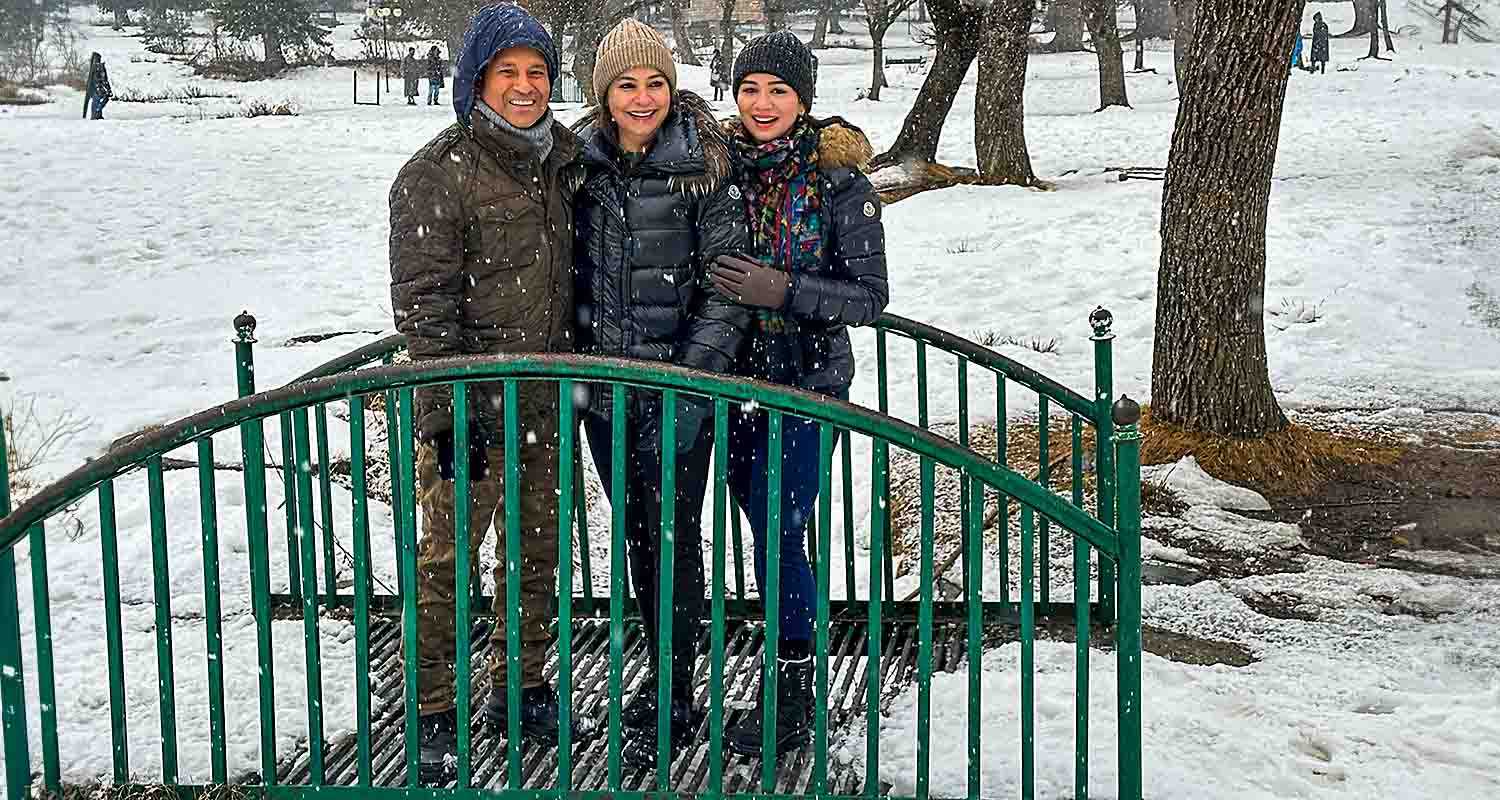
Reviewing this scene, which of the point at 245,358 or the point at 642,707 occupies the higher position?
the point at 245,358

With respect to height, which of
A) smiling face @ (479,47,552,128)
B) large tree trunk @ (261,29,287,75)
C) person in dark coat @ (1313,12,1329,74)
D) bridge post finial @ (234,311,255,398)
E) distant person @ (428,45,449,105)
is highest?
large tree trunk @ (261,29,287,75)

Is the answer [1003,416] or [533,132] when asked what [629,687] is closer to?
[1003,416]

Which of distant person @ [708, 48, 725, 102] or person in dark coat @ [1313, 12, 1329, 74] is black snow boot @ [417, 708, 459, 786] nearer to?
distant person @ [708, 48, 725, 102]

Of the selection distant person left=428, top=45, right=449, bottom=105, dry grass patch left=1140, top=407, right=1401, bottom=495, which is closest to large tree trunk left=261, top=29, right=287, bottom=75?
distant person left=428, top=45, right=449, bottom=105

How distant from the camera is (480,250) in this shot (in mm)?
3639

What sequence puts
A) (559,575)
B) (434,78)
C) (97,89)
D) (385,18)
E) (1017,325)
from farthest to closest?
1. (385,18)
2. (434,78)
3. (97,89)
4. (1017,325)
5. (559,575)

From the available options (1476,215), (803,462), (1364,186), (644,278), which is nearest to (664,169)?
(644,278)

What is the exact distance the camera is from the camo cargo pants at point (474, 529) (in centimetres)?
378

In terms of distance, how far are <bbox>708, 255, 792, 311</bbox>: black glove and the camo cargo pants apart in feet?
1.80

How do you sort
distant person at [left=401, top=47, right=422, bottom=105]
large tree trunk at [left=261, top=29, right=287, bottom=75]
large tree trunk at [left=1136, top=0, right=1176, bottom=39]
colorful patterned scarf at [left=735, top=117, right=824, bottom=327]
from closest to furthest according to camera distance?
1. colorful patterned scarf at [left=735, top=117, right=824, bottom=327]
2. distant person at [left=401, top=47, right=422, bottom=105]
3. large tree trunk at [left=261, top=29, right=287, bottom=75]
4. large tree trunk at [left=1136, top=0, right=1176, bottom=39]

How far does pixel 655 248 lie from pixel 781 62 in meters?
0.54

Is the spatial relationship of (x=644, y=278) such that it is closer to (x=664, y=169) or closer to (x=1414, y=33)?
(x=664, y=169)

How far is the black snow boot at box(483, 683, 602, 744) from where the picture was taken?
3955 millimetres

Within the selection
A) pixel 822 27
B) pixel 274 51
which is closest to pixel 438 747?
pixel 274 51
